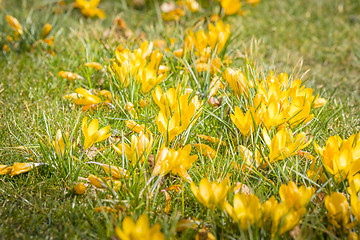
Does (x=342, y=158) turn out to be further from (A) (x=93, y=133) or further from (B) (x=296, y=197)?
(A) (x=93, y=133)

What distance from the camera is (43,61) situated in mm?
2504

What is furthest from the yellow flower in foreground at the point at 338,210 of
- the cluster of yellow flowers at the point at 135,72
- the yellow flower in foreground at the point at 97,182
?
the cluster of yellow flowers at the point at 135,72

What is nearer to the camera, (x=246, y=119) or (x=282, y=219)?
(x=282, y=219)

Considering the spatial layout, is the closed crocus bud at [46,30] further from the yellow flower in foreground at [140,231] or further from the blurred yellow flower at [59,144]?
the yellow flower in foreground at [140,231]

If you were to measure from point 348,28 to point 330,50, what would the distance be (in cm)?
44

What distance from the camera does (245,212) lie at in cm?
112

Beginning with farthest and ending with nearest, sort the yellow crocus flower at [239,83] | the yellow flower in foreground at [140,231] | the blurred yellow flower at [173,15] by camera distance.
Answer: the blurred yellow flower at [173,15] → the yellow crocus flower at [239,83] → the yellow flower in foreground at [140,231]

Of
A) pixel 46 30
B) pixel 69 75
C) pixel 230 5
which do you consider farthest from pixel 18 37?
pixel 230 5

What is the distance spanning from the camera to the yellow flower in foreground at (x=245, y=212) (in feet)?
3.65

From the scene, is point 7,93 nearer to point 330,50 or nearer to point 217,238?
point 217,238

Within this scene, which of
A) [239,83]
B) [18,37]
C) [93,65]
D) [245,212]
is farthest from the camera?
[18,37]

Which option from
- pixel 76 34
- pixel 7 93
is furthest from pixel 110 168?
pixel 76 34

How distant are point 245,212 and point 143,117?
0.83 m

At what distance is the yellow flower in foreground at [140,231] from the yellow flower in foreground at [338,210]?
57 cm
